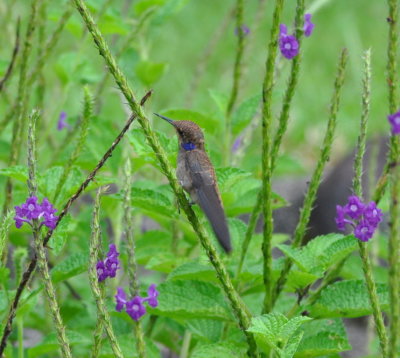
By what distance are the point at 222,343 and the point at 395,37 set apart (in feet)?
2.62

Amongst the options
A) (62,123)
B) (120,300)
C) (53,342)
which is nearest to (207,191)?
(120,300)

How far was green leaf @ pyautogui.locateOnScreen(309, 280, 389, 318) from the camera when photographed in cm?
193

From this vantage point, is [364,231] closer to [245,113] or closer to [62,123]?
[245,113]

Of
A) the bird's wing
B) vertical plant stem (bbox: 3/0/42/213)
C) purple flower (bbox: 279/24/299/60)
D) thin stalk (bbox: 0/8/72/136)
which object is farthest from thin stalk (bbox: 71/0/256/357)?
thin stalk (bbox: 0/8/72/136)

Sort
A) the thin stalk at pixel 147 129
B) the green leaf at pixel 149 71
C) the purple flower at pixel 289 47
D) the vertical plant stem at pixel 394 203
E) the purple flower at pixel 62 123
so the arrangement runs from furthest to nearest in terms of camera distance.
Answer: the green leaf at pixel 149 71 → the purple flower at pixel 62 123 → the purple flower at pixel 289 47 → the thin stalk at pixel 147 129 → the vertical plant stem at pixel 394 203

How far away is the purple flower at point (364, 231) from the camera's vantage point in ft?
5.11

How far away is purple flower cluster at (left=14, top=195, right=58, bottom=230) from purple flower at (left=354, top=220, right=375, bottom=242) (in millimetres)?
601

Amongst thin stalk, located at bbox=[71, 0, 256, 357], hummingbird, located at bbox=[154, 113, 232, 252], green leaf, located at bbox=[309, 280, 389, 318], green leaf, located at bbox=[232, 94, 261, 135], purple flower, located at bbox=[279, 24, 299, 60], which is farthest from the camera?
green leaf, located at bbox=[232, 94, 261, 135]

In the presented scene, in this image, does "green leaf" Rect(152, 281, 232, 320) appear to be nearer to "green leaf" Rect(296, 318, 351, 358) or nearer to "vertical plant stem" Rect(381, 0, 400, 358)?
"green leaf" Rect(296, 318, 351, 358)

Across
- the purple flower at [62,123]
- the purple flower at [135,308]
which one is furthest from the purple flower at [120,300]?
the purple flower at [62,123]

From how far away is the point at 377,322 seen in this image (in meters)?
1.57

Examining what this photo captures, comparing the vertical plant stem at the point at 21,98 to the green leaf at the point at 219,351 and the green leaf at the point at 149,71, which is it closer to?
the green leaf at the point at 219,351

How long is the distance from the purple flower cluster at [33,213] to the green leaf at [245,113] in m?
0.97

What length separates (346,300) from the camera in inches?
76.6
